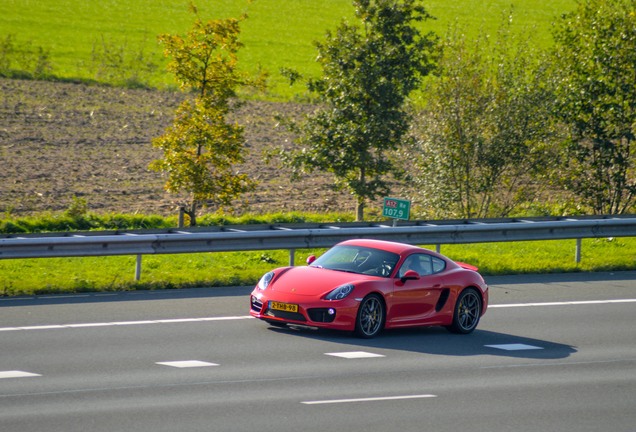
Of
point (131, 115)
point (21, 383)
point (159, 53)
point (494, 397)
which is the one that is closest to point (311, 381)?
point (494, 397)

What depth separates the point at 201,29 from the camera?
2283 centimetres

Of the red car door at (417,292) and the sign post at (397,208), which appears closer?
the red car door at (417,292)

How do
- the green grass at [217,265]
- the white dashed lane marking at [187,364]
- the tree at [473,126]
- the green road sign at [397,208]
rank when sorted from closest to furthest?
the white dashed lane marking at [187,364] < the green grass at [217,265] < the green road sign at [397,208] < the tree at [473,126]

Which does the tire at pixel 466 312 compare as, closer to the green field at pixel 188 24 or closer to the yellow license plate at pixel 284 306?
the yellow license plate at pixel 284 306

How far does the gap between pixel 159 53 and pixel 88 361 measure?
4662 cm

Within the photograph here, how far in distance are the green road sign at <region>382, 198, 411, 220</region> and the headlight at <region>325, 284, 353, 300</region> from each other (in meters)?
5.60

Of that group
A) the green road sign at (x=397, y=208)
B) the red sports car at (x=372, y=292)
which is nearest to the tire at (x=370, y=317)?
the red sports car at (x=372, y=292)

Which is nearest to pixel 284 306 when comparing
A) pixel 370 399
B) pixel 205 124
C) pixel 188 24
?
pixel 370 399

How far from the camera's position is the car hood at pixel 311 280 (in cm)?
1412

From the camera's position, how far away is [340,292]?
14.0m

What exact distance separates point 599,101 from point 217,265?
1160 centimetres

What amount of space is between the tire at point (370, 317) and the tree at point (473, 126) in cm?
1199

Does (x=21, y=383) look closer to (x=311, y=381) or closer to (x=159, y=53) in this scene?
(x=311, y=381)

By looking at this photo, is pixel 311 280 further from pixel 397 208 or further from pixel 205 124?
pixel 205 124
